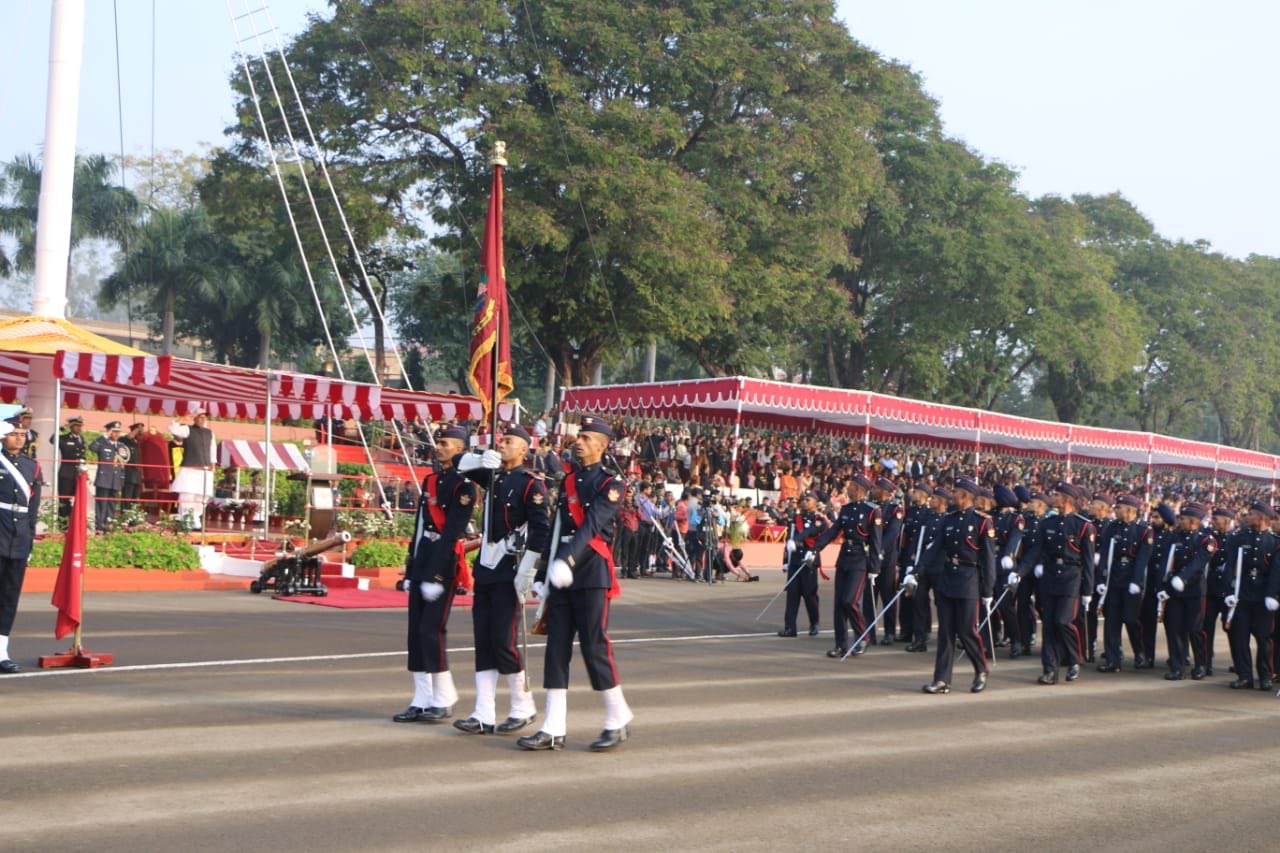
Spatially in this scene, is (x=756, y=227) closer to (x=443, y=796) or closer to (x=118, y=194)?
(x=118, y=194)

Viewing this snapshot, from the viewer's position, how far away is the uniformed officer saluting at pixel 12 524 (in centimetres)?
1120

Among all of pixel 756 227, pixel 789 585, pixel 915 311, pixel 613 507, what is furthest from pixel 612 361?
pixel 613 507

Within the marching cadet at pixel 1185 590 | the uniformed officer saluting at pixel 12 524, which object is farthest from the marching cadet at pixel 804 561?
the uniformed officer saluting at pixel 12 524

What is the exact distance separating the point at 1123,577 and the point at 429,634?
9.69m

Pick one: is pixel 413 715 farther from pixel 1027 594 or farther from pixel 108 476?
pixel 108 476

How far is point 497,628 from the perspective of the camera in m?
9.21

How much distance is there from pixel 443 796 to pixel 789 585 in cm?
1054

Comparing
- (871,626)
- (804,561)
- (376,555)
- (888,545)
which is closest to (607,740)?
(871,626)

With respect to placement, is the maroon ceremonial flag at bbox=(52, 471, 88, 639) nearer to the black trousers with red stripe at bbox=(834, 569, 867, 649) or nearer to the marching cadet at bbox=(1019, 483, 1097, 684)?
the black trousers with red stripe at bbox=(834, 569, 867, 649)

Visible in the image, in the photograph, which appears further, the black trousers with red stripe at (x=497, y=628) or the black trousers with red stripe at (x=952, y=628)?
the black trousers with red stripe at (x=952, y=628)

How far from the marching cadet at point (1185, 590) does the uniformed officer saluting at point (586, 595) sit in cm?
889

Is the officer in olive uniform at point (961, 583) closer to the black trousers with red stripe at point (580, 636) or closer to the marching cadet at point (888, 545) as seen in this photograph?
the marching cadet at point (888, 545)

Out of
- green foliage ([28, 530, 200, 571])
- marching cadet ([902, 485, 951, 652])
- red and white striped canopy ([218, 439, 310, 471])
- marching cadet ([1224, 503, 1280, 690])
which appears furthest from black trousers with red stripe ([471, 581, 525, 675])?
red and white striped canopy ([218, 439, 310, 471])

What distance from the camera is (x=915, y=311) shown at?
57344 millimetres
